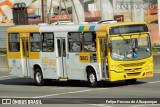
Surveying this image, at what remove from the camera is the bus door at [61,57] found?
29.1 metres

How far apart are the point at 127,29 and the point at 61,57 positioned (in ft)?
12.1

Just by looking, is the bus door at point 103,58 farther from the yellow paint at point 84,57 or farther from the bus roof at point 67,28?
the yellow paint at point 84,57

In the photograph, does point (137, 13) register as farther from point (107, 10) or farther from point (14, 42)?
point (14, 42)

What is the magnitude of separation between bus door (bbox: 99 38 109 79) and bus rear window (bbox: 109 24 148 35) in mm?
508

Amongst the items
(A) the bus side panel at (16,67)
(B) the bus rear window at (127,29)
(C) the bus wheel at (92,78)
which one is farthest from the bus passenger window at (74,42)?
(A) the bus side panel at (16,67)

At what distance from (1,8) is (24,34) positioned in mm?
86469

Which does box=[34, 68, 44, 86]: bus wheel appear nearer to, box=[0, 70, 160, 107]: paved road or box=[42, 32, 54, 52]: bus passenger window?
box=[0, 70, 160, 107]: paved road

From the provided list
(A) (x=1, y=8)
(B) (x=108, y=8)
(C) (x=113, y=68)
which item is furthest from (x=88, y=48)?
(A) (x=1, y=8)

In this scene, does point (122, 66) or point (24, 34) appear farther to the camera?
point (24, 34)

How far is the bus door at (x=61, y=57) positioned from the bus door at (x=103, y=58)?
8.38ft

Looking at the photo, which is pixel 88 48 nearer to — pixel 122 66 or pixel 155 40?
pixel 122 66

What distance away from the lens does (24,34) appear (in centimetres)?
3152

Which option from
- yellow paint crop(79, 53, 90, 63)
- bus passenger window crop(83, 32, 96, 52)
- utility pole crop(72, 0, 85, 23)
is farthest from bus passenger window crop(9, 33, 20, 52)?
utility pole crop(72, 0, 85, 23)

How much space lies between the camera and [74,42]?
28.4 meters
